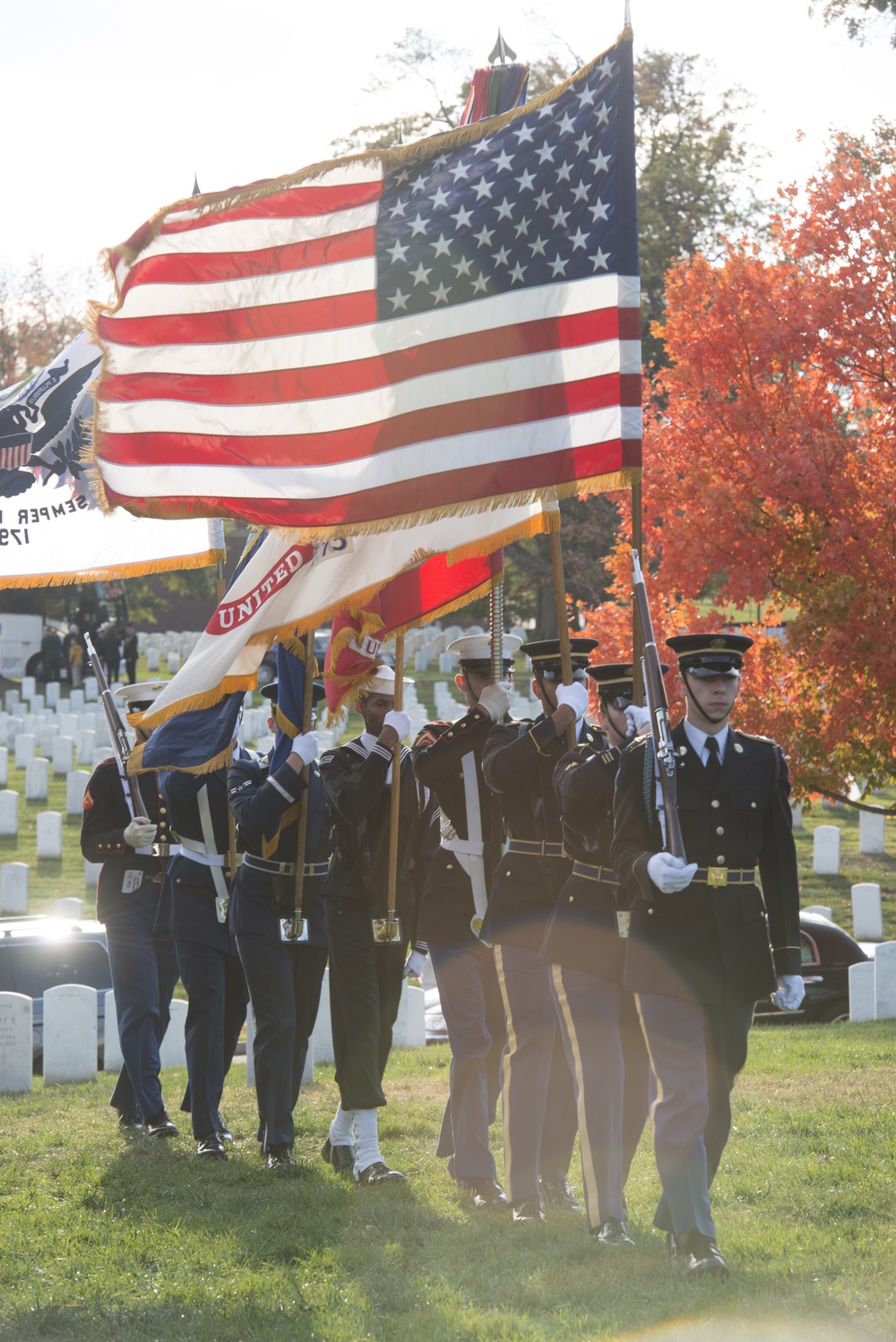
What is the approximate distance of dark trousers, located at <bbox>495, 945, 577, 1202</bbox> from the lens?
5741 mm

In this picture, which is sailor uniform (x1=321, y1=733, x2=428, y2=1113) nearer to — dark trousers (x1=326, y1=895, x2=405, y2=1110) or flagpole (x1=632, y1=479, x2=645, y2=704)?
dark trousers (x1=326, y1=895, x2=405, y2=1110)

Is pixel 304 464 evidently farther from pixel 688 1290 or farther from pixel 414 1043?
pixel 414 1043

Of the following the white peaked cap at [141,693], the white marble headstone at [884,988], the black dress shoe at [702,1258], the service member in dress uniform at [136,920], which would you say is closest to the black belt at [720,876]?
the black dress shoe at [702,1258]

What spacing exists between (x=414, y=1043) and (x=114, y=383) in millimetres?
6226

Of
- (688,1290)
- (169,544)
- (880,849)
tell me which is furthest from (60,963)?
(880,849)

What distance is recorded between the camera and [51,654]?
40.6 m

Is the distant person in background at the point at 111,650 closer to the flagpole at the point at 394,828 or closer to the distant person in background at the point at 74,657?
the distant person in background at the point at 74,657

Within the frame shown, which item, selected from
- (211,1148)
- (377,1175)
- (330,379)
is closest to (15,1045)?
(211,1148)

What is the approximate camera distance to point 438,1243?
5.41 meters

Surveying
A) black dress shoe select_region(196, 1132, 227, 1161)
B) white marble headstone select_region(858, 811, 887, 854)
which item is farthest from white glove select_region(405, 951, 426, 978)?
white marble headstone select_region(858, 811, 887, 854)

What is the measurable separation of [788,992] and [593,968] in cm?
74

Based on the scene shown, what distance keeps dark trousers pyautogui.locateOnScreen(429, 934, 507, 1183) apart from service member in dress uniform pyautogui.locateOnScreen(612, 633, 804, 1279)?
45.6 inches

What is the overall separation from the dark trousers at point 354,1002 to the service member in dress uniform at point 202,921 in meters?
0.78

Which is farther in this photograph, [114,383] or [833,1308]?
[114,383]
